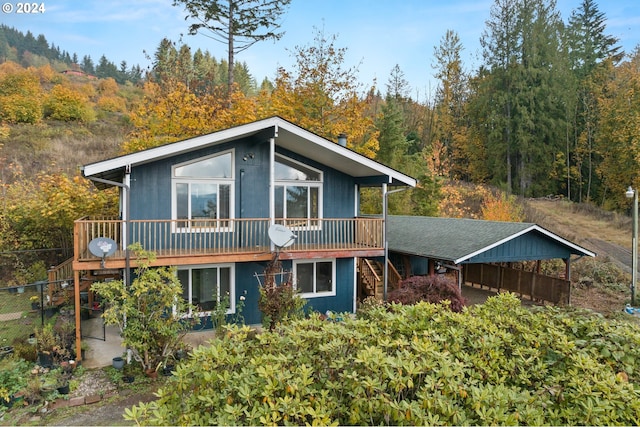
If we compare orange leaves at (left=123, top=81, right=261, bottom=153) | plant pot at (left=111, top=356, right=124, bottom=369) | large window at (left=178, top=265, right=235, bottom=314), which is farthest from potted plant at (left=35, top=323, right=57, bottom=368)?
orange leaves at (left=123, top=81, right=261, bottom=153)

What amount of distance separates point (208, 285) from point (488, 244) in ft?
26.5

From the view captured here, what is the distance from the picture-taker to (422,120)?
41812mm

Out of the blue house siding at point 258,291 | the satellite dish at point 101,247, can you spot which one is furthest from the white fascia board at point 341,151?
the satellite dish at point 101,247

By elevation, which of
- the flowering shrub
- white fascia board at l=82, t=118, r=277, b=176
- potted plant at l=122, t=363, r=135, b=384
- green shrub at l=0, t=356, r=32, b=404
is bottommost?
potted plant at l=122, t=363, r=135, b=384

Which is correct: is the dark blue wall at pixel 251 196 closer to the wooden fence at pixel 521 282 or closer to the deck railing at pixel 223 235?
the deck railing at pixel 223 235

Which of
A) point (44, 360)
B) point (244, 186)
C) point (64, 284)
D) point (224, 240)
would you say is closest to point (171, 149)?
point (244, 186)

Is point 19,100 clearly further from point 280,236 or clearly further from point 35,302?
point 280,236

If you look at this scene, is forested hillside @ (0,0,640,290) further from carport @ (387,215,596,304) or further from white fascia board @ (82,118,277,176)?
white fascia board @ (82,118,277,176)

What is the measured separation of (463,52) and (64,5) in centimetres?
3122

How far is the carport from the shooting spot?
39.2ft

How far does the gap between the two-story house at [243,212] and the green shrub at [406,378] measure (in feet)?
20.8

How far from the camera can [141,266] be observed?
8.39m

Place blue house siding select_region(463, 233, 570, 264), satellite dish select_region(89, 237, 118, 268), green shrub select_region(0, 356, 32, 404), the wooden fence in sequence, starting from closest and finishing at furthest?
green shrub select_region(0, 356, 32, 404) < satellite dish select_region(89, 237, 118, 268) < blue house siding select_region(463, 233, 570, 264) < the wooden fence

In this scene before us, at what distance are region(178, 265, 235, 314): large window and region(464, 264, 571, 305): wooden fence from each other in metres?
10.3
